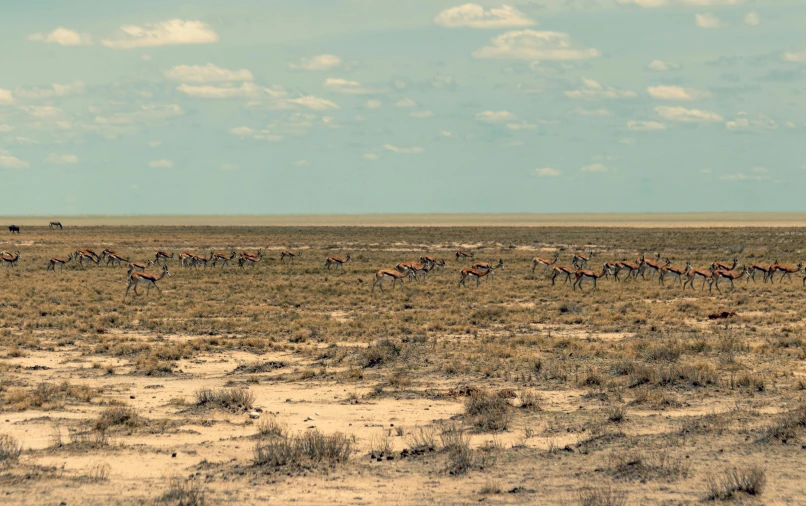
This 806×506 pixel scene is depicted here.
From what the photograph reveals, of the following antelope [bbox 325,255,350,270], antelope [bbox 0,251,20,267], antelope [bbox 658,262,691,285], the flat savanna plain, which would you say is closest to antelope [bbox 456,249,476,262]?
antelope [bbox 325,255,350,270]

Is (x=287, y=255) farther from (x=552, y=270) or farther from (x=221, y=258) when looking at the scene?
(x=552, y=270)

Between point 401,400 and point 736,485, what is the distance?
5.76 meters

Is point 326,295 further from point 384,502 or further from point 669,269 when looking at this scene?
point 384,502

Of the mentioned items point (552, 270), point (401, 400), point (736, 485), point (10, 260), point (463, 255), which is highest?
point (463, 255)

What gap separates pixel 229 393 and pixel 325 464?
Result: 12.7 feet

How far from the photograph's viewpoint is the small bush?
8.21m

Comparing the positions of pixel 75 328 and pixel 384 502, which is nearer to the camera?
pixel 384 502

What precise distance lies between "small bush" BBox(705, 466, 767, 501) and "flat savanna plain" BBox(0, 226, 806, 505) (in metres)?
0.02

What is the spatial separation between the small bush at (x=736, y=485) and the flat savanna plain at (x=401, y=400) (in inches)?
0.8

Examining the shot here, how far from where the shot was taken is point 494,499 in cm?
832

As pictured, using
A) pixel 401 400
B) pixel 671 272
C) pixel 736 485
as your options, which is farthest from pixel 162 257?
pixel 736 485

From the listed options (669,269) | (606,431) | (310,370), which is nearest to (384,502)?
(606,431)

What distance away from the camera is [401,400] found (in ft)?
43.3

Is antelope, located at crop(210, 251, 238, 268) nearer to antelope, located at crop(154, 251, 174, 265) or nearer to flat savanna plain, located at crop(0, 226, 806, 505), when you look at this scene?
antelope, located at crop(154, 251, 174, 265)
